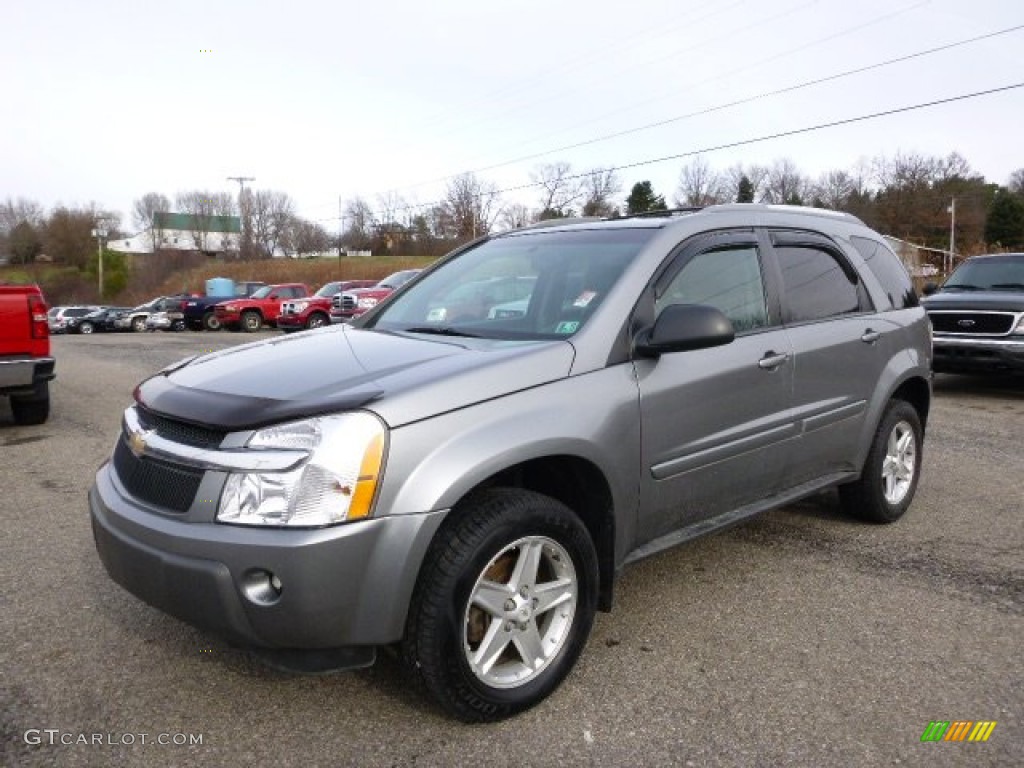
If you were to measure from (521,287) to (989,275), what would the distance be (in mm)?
9180

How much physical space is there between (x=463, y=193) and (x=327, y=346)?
6005 centimetres

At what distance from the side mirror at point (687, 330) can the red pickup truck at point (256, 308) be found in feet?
88.9

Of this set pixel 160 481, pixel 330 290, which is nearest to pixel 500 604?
pixel 160 481

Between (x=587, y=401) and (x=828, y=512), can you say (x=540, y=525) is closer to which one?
(x=587, y=401)

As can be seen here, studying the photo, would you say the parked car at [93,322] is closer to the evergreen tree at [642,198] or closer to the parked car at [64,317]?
the parked car at [64,317]

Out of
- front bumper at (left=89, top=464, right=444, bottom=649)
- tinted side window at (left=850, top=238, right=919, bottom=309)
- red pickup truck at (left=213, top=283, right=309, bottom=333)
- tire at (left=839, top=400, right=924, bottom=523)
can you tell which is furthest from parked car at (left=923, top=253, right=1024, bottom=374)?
red pickup truck at (left=213, top=283, right=309, bottom=333)

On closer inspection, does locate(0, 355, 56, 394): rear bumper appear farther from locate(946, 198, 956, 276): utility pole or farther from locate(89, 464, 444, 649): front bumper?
locate(946, 198, 956, 276): utility pole

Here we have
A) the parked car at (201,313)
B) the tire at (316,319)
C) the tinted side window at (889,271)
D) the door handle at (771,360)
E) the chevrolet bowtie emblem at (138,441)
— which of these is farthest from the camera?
the parked car at (201,313)

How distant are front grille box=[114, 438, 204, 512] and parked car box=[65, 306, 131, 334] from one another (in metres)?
38.8

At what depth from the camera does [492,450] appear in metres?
2.59

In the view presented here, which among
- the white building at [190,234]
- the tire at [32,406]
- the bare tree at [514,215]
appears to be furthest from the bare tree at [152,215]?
the tire at [32,406]

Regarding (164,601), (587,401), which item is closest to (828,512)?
(587,401)

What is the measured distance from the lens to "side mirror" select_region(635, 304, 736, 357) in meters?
3.00

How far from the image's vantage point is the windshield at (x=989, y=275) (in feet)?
33.4
